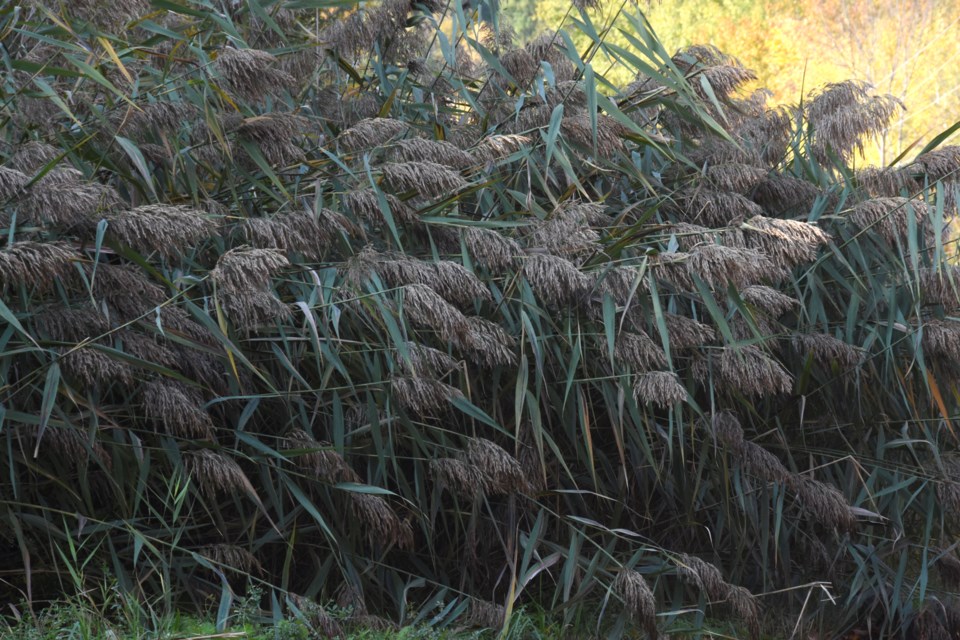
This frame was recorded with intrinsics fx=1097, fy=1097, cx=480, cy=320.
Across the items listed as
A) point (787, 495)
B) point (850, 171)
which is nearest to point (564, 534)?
point (787, 495)

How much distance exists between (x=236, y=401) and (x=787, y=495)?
6.35ft

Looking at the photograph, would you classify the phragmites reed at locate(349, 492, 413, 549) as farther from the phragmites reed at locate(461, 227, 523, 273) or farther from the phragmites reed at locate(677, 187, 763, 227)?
the phragmites reed at locate(677, 187, 763, 227)

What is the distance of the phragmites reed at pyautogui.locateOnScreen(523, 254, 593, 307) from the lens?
10.3 ft

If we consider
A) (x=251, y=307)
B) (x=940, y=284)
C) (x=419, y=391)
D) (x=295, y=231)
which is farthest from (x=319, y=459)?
(x=940, y=284)

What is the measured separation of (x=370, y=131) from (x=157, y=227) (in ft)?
3.15

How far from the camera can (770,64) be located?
64.3 ft

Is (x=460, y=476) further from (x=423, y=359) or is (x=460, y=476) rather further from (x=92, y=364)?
(x=92, y=364)

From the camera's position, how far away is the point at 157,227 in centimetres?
266

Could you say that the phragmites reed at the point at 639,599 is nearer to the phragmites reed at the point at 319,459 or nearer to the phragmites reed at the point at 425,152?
the phragmites reed at the point at 319,459

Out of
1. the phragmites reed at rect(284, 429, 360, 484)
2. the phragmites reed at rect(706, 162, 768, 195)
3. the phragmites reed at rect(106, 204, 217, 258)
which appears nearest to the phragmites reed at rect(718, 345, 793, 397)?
the phragmites reed at rect(706, 162, 768, 195)

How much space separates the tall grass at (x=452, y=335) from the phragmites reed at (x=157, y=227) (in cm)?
1

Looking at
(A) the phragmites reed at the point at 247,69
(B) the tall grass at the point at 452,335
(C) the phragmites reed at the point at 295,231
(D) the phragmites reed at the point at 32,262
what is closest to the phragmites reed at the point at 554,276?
(B) the tall grass at the point at 452,335

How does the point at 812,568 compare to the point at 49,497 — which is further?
the point at 812,568

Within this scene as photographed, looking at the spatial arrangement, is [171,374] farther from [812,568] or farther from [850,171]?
[850,171]
